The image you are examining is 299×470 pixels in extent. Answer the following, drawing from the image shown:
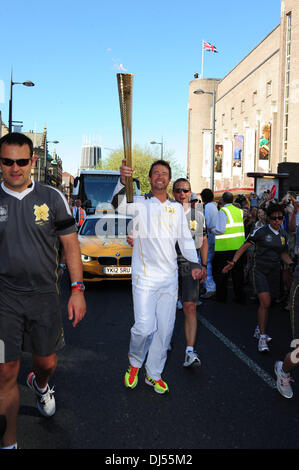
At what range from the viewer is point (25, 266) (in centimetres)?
303

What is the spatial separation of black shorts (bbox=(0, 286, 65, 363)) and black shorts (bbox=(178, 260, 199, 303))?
2194 mm

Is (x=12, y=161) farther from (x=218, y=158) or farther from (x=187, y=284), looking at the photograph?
(x=218, y=158)

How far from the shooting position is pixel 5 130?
68.2m

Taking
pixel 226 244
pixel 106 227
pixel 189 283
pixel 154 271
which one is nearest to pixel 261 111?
pixel 106 227

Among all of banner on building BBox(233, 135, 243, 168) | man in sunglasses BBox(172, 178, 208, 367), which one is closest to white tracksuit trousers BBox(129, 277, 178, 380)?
man in sunglasses BBox(172, 178, 208, 367)

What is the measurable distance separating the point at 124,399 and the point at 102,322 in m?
2.90

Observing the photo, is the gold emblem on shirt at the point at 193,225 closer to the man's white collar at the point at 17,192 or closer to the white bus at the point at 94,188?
the man's white collar at the point at 17,192

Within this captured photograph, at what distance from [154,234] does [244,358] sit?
6.58 feet

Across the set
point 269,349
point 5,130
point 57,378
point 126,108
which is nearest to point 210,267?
point 269,349

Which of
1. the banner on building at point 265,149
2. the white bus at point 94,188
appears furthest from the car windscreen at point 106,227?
the banner on building at point 265,149

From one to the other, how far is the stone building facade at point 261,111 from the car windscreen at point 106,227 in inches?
914

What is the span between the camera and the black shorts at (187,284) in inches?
206

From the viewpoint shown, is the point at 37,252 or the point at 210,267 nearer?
the point at 37,252
